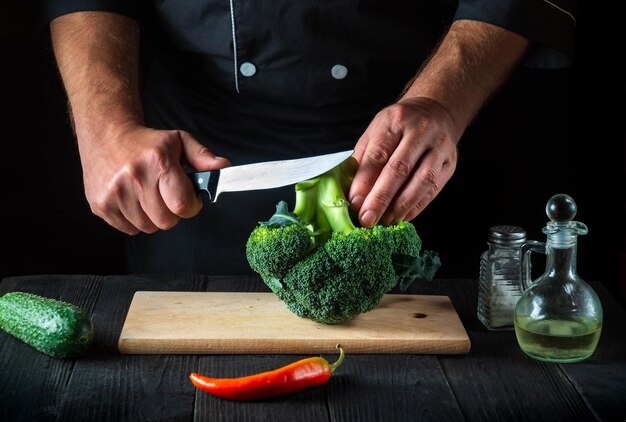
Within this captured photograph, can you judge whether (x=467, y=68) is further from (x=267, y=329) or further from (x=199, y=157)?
(x=267, y=329)

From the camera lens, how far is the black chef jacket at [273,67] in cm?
208

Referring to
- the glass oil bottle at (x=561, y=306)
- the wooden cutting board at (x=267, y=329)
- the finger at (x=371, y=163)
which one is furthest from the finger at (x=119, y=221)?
the glass oil bottle at (x=561, y=306)

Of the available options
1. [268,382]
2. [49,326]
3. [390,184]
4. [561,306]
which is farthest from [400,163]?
[49,326]

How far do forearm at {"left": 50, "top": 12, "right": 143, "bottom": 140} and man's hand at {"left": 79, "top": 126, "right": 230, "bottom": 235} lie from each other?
0.08m

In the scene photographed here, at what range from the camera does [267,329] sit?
5.48ft

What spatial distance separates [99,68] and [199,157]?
1.40ft

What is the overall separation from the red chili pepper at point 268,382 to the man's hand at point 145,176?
0.40 m

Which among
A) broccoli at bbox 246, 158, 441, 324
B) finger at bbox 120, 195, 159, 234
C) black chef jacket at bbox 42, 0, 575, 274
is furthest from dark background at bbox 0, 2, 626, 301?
finger at bbox 120, 195, 159, 234

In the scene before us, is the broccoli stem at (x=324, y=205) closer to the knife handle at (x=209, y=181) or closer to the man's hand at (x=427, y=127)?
the man's hand at (x=427, y=127)

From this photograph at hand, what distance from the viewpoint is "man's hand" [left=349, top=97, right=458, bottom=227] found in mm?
1710

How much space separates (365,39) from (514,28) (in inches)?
13.3

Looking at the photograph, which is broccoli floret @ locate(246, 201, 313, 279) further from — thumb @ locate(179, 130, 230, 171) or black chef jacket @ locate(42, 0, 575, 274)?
Result: black chef jacket @ locate(42, 0, 575, 274)

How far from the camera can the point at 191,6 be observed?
2.13 meters

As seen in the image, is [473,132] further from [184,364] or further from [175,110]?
[184,364]
